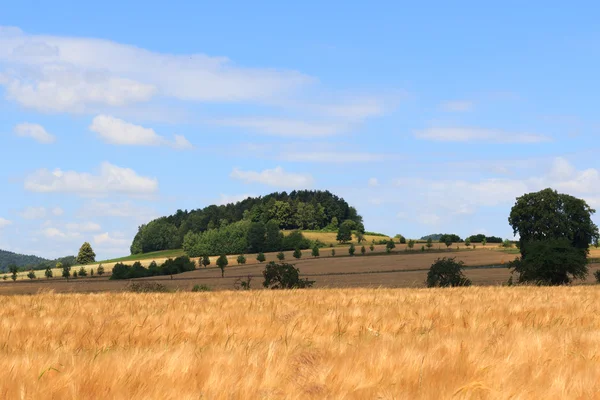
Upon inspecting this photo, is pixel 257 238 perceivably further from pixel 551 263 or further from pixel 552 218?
pixel 551 263

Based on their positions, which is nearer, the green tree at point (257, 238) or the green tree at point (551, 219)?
the green tree at point (551, 219)

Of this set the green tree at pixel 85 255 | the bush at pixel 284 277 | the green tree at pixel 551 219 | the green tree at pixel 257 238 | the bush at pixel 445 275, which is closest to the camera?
the bush at pixel 284 277

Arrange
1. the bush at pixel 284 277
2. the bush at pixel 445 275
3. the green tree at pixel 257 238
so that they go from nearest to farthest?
the bush at pixel 284 277 → the bush at pixel 445 275 → the green tree at pixel 257 238

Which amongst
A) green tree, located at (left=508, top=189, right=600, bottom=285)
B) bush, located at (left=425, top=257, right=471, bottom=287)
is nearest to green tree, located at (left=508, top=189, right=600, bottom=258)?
green tree, located at (left=508, top=189, right=600, bottom=285)

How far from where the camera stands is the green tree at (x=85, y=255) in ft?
625

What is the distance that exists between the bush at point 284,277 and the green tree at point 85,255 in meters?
161

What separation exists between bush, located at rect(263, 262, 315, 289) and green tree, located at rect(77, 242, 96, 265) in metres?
161

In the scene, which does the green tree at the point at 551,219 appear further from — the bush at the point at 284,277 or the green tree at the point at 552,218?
the bush at the point at 284,277

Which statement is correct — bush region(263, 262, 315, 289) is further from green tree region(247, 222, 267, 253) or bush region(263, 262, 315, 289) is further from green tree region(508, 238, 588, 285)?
green tree region(247, 222, 267, 253)

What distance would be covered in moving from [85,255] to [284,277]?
164 m

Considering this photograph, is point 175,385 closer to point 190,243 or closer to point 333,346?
point 333,346

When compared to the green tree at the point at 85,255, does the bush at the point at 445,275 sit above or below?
below

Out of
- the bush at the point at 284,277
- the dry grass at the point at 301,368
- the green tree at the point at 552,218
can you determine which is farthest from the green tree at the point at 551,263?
the green tree at the point at 552,218

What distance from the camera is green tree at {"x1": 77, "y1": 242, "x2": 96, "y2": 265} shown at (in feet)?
625
